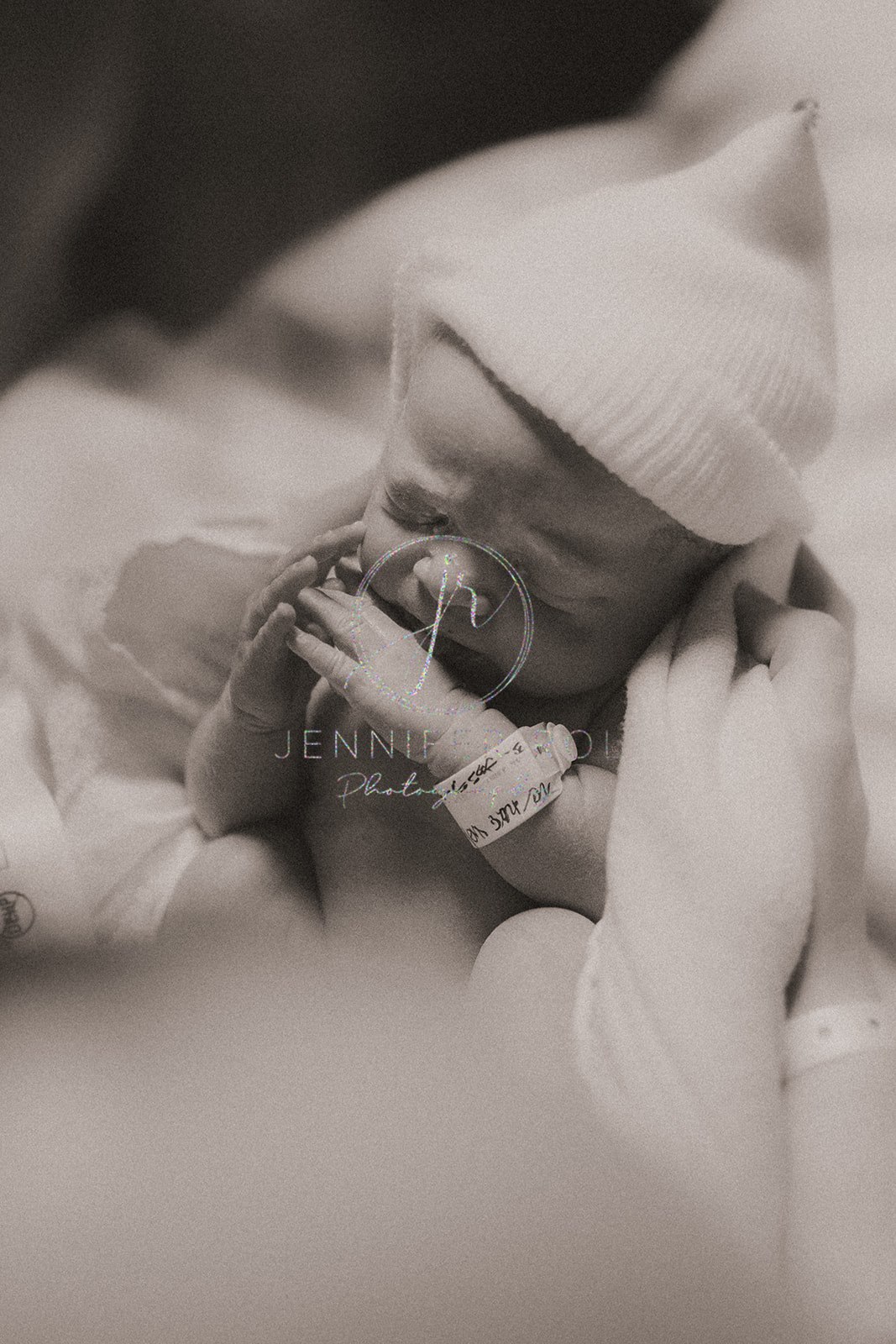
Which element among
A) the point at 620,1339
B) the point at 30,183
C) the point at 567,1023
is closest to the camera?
the point at 620,1339

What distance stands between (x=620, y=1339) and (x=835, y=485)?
1.57 ft

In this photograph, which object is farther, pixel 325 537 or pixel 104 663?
pixel 104 663

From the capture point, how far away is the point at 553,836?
0.49 m

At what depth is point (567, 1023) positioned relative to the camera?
0.44m

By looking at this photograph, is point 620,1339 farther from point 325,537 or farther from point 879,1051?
point 325,537

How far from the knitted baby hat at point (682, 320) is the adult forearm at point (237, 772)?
0.20 m

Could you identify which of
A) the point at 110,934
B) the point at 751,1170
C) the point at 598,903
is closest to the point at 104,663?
the point at 110,934

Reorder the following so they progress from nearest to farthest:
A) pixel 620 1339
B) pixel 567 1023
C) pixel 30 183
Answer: pixel 620 1339 < pixel 567 1023 < pixel 30 183

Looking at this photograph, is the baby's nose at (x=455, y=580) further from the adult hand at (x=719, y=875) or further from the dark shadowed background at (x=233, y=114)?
the dark shadowed background at (x=233, y=114)

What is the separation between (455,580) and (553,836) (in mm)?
118

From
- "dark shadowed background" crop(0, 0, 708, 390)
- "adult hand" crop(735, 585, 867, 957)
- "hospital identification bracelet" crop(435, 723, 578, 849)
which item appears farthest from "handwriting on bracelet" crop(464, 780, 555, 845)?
"dark shadowed background" crop(0, 0, 708, 390)

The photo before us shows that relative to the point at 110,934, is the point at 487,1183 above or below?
above

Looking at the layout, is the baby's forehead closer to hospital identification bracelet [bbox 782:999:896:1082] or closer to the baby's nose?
the baby's nose

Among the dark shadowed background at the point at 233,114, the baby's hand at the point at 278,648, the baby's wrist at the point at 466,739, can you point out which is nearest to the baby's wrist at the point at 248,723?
the baby's hand at the point at 278,648
